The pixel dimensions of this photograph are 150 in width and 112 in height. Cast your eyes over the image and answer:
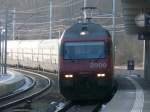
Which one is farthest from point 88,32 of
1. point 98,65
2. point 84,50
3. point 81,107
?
point 81,107

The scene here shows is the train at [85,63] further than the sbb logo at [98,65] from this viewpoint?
No

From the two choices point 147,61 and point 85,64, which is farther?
point 147,61

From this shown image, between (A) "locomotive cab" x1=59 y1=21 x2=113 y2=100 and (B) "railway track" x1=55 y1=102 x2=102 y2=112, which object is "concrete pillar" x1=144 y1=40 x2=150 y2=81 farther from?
(A) "locomotive cab" x1=59 y1=21 x2=113 y2=100

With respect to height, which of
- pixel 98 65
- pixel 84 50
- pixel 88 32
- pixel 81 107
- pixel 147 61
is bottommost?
pixel 81 107

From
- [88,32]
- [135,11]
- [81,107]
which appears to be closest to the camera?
[81,107]

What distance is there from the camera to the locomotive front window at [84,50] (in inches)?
886

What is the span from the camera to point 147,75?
44.8 m

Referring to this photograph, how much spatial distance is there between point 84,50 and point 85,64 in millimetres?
678

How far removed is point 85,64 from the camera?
2222 cm

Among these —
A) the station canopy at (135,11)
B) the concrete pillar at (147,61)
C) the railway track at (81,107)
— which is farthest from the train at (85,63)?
the concrete pillar at (147,61)

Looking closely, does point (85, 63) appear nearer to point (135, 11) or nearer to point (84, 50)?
point (84, 50)

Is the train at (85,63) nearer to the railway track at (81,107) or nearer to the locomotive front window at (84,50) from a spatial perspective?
the locomotive front window at (84,50)

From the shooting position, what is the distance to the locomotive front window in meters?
22.5

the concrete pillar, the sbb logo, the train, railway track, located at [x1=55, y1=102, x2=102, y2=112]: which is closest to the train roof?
the train
